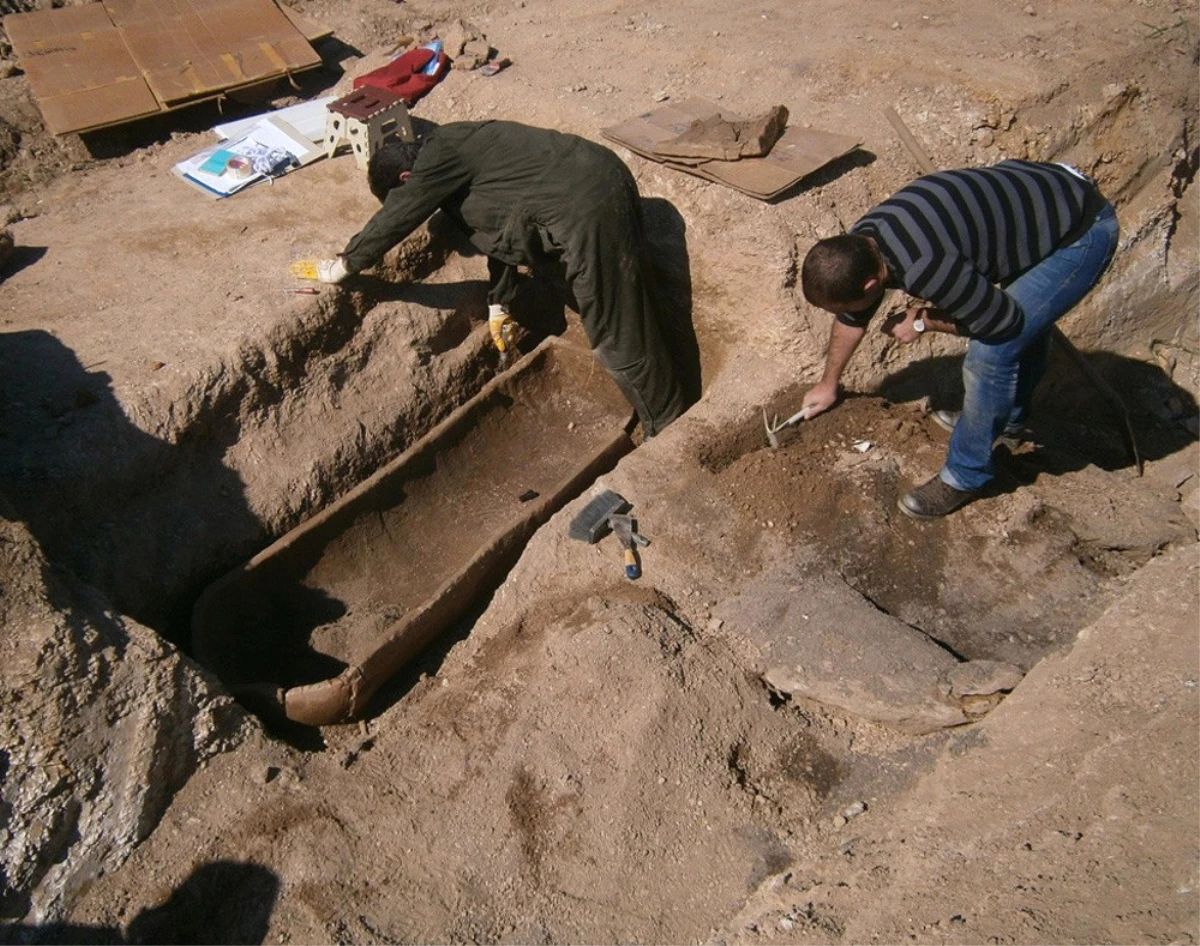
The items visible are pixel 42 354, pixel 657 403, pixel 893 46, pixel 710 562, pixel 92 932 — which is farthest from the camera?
pixel 893 46

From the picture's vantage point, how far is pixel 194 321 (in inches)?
194

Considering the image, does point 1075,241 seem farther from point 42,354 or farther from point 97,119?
point 97,119

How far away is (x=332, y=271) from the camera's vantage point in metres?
4.98

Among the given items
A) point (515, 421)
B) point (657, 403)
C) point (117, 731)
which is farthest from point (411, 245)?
point (117, 731)

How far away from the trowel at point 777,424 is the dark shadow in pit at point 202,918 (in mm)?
2883

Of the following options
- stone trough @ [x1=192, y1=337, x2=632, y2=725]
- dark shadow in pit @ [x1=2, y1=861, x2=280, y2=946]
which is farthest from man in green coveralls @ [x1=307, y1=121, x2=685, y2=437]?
dark shadow in pit @ [x1=2, y1=861, x2=280, y2=946]

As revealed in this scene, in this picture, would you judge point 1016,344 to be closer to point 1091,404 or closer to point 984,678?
point 984,678

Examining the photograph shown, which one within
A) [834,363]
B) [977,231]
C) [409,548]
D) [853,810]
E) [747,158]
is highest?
[977,231]

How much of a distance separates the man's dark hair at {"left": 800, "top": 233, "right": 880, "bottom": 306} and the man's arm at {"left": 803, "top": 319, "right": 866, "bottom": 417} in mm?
525

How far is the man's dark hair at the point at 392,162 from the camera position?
5.00m

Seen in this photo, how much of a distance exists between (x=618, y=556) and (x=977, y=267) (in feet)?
6.18

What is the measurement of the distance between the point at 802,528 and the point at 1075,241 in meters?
1.65

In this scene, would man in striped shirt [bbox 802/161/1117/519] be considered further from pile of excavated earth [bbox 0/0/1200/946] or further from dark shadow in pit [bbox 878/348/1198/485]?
dark shadow in pit [bbox 878/348/1198/485]

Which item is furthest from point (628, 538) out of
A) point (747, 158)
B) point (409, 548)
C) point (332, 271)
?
point (747, 158)
